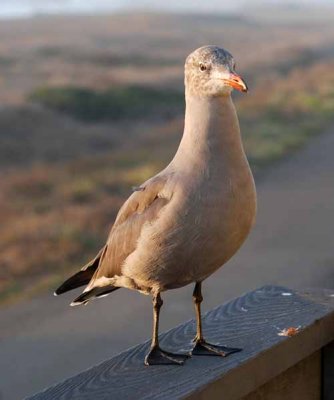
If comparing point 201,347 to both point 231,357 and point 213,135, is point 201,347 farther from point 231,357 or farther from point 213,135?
point 213,135

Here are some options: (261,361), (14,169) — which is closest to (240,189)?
(261,361)

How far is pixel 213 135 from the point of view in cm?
347

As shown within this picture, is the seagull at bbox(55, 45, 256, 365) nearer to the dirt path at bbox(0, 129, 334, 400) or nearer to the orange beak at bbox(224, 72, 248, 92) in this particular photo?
the orange beak at bbox(224, 72, 248, 92)

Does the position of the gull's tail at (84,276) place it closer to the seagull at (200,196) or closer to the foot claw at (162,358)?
the seagull at (200,196)

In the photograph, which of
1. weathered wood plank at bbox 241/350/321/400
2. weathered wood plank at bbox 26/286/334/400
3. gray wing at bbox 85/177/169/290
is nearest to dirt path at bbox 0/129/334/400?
weathered wood plank at bbox 26/286/334/400

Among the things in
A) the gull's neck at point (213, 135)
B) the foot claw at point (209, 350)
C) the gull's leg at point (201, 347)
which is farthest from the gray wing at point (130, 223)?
the foot claw at point (209, 350)

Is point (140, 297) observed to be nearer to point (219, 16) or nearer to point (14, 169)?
point (14, 169)

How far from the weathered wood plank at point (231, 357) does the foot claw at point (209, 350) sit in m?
0.04

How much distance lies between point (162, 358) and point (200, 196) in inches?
25.4

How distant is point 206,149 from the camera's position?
11.3ft

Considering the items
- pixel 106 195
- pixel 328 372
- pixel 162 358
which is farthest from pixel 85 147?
pixel 162 358

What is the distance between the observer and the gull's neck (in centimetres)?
346

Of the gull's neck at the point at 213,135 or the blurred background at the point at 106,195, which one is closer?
the gull's neck at the point at 213,135

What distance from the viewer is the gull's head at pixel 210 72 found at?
3.39m
